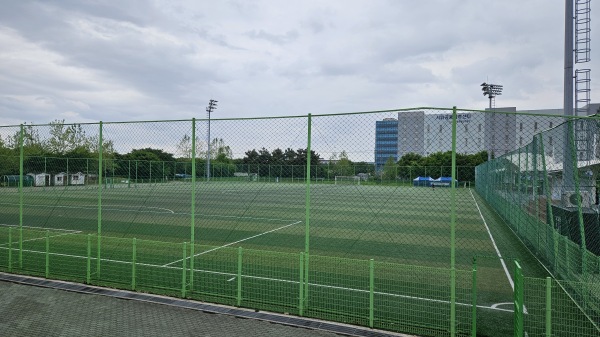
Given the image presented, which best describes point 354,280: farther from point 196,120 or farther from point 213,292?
point 196,120

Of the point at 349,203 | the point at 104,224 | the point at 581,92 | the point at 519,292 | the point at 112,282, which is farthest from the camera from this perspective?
the point at 349,203

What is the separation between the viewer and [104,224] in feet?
62.5

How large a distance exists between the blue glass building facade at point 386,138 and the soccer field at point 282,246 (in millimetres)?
1732

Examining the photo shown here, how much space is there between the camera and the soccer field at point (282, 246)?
8.34 m

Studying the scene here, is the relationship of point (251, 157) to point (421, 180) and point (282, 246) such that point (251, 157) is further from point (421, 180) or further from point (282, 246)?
point (421, 180)

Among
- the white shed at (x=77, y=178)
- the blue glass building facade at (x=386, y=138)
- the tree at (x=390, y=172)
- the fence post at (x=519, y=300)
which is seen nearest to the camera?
the fence post at (x=519, y=300)

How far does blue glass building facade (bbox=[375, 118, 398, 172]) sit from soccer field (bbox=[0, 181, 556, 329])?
1732mm

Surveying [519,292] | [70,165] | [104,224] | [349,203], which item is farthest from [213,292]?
[70,165]

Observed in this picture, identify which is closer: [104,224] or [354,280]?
[354,280]

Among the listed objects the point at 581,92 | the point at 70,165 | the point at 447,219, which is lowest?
the point at 447,219

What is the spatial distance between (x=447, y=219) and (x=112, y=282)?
61.9 feet

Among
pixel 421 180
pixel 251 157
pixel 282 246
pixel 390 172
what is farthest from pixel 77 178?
pixel 390 172

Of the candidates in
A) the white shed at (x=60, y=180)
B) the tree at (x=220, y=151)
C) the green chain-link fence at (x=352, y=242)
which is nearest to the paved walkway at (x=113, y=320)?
the green chain-link fence at (x=352, y=242)

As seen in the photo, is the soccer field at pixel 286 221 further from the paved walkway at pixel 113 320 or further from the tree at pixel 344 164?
the paved walkway at pixel 113 320
